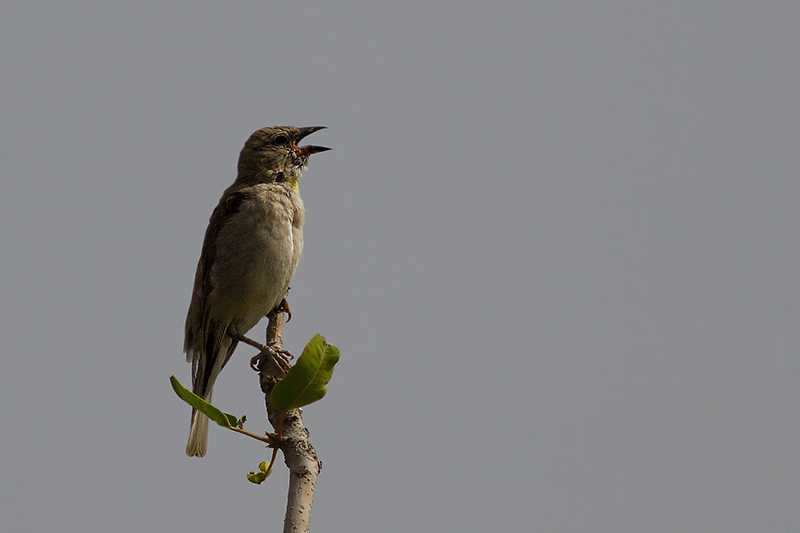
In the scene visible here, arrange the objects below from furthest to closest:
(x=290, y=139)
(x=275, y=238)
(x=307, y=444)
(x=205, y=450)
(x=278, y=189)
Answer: (x=290, y=139), (x=278, y=189), (x=275, y=238), (x=205, y=450), (x=307, y=444)

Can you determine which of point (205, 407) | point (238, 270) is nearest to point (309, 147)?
point (238, 270)

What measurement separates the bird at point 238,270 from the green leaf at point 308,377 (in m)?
2.68

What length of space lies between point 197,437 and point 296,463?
2600 mm

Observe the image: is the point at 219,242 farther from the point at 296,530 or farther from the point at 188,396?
the point at 296,530

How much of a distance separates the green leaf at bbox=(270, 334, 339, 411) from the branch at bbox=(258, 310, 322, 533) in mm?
78

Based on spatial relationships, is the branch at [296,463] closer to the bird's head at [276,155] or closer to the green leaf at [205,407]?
the green leaf at [205,407]

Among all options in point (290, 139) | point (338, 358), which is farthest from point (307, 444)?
point (290, 139)

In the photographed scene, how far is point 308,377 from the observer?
2736mm

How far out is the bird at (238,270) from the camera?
17.9 feet

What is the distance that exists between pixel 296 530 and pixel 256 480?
752 mm

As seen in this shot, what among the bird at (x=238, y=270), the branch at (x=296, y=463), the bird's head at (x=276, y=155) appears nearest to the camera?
the branch at (x=296, y=463)

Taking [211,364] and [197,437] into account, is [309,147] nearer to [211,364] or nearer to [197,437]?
[211,364]

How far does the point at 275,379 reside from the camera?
133 inches

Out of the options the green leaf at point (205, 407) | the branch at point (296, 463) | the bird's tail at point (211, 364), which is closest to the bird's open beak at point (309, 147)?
the bird's tail at point (211, 364)
